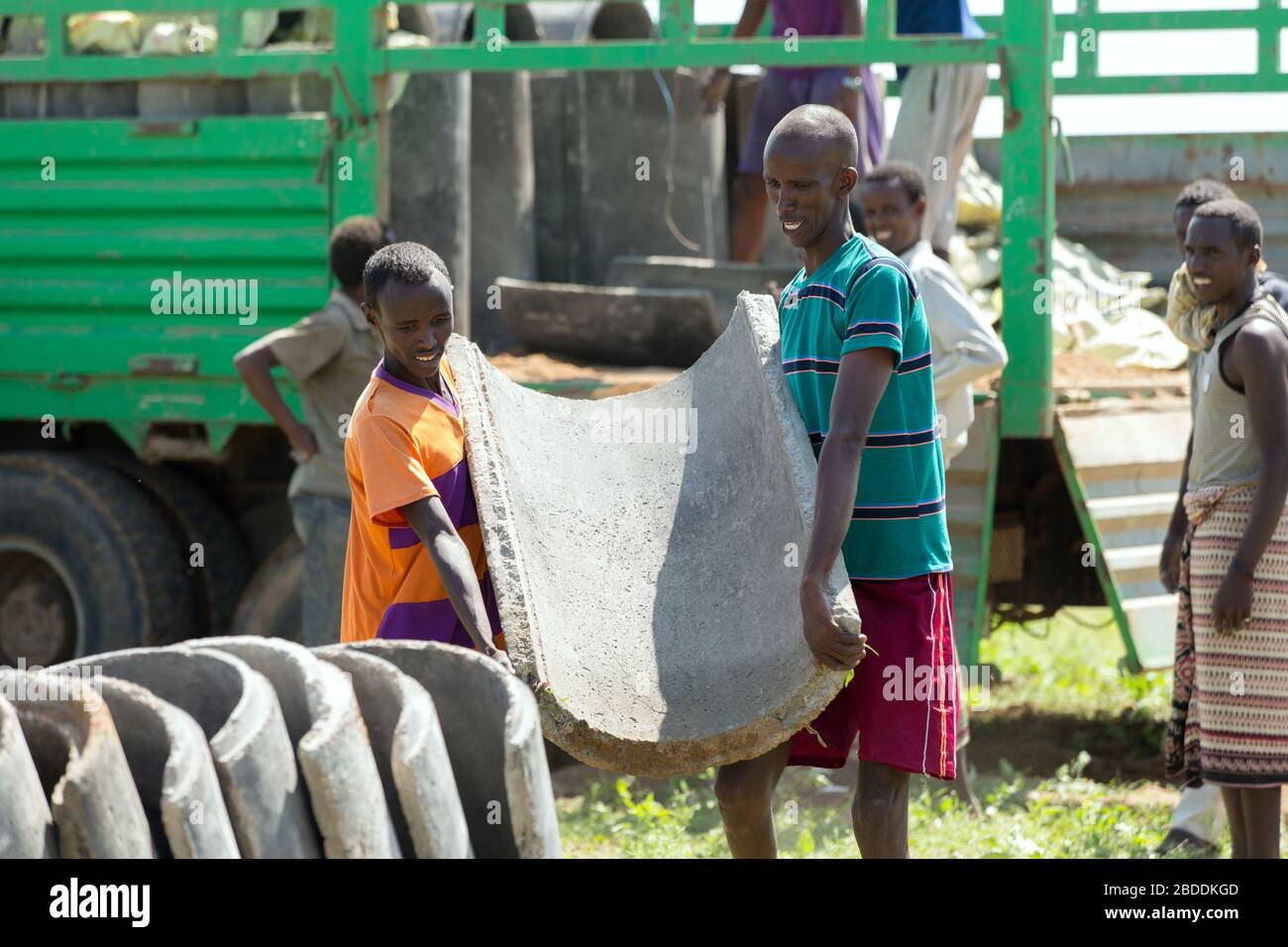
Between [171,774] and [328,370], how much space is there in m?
A: 3.19

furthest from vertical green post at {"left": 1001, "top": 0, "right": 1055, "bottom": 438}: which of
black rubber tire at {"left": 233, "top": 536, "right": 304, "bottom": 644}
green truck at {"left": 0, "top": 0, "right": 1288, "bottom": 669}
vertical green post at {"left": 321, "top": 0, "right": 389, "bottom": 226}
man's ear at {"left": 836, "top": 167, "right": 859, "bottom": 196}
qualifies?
black rubber tire at {"left": 233, "top": 536, "right": 304, "bottom": 644}

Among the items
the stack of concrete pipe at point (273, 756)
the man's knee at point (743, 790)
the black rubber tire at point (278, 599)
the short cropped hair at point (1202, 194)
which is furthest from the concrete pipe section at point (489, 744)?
the black rubber tire at point (278, 599)

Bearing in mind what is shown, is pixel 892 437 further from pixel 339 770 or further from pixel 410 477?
pixel 339 770

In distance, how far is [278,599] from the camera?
5.41 meters

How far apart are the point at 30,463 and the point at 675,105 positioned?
9.68 feet

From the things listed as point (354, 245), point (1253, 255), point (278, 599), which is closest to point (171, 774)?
point (1253, 255)

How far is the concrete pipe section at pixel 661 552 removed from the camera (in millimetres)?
2639

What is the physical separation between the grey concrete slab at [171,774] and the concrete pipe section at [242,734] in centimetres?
3

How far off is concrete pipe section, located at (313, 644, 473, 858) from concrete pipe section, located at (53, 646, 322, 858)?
14 centimetres

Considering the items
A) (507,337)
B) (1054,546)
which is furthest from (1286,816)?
(507,337)

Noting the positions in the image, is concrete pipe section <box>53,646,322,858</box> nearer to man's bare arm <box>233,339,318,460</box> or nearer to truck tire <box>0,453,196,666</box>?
man's bare arm <box>233,339,318,460</box>

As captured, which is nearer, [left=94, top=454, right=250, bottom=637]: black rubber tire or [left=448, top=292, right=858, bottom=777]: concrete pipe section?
[left=448, top=292, right=858, bottom=777]: concrete pipe section

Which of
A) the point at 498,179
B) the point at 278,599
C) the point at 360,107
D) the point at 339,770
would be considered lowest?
the point at 278,599

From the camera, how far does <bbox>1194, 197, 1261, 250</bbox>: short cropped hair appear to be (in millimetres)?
3621
